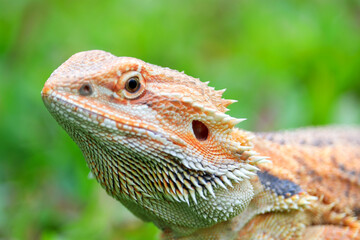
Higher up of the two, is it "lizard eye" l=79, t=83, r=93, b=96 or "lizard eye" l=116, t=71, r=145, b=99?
"lizard eye" l=116, t=71, r=145, b=99

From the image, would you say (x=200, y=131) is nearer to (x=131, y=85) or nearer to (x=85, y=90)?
(x=131, y=85)

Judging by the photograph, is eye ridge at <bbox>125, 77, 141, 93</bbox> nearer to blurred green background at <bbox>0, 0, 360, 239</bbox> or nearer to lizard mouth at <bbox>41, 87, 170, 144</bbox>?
lizard mouth at <bbox>41, 87, 170, 144</bbox>

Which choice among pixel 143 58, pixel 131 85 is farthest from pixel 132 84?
pixel 143 58

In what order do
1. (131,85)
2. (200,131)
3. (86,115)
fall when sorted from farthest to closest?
1. (200,131)
2. (131,85)
3. (86,115)

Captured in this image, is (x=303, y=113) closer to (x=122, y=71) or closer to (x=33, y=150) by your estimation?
(x=33, y=150)

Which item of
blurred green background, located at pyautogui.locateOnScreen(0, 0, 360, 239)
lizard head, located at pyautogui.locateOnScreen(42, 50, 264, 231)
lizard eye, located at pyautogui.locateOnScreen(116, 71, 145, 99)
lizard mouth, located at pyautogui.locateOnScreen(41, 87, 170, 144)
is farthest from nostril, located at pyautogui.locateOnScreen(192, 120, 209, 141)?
blurred green background, located at pyautogui.locateOnScreen(0, 0, 360, 239)

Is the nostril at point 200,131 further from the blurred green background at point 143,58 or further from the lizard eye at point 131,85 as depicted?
the blurred green background at point 143,58

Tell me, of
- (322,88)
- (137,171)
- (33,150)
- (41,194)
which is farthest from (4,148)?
(322,88)
